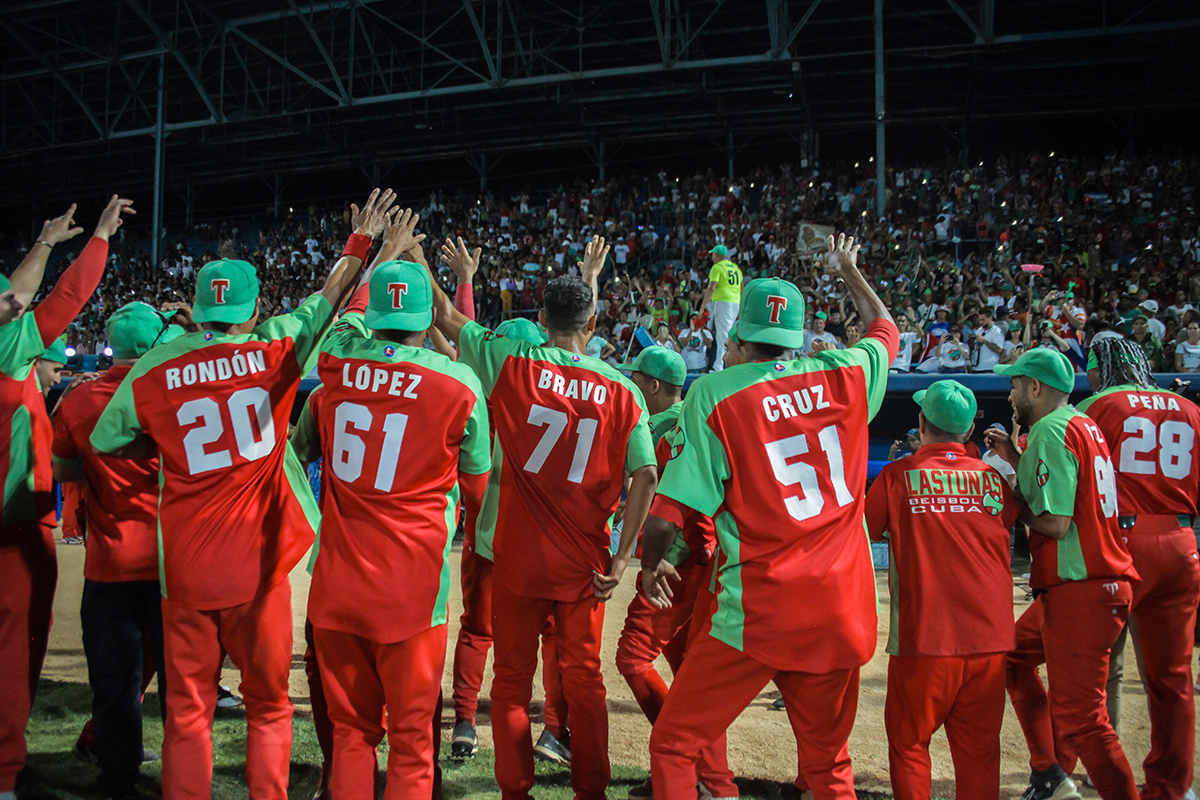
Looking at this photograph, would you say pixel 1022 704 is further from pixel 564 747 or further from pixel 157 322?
pixel 157 322

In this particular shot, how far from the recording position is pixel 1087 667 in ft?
10.9

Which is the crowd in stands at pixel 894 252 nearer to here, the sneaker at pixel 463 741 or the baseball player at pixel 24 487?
the sneaker at pixel 463 741

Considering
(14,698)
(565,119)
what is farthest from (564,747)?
(565,119)

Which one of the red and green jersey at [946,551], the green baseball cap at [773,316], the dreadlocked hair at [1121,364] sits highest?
the green baseball cap at [773,316]

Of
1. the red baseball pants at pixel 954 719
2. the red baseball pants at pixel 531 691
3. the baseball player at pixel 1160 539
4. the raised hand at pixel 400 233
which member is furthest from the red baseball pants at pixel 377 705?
the baseball player at pixel 1160 539

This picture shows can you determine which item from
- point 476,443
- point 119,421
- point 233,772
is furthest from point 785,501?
point 233,772

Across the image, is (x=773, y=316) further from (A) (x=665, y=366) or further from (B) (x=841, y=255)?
(A) (x=665, y=366)

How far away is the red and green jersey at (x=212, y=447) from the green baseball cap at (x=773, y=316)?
5.60 ft

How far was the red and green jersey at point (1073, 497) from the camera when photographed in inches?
133

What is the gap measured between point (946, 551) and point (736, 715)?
113 cm

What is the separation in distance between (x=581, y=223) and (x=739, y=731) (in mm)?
18528

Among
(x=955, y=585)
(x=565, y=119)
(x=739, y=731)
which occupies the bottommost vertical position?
(x=739, y=731)

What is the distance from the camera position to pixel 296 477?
10.7 ft

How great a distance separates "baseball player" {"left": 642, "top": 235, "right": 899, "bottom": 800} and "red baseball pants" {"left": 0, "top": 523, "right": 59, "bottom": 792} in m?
2.51
